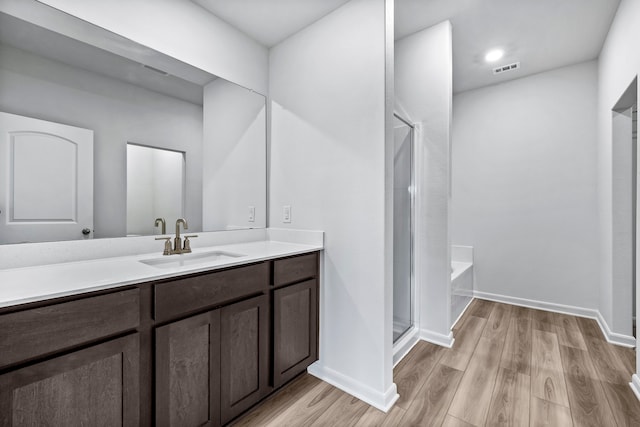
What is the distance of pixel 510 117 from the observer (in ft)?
11.1

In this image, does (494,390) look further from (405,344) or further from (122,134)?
(122,134)

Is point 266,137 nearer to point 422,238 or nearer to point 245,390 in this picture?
point 422,238

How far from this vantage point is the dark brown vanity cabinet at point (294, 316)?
1.67m

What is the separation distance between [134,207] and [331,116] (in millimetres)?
1364

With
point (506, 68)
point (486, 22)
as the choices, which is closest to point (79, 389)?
point (486, 22)

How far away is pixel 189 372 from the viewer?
1.27m

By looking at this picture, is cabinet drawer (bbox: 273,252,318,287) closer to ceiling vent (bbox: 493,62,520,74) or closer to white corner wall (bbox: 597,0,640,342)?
white corner wall (bbox: 597,0,640,342)

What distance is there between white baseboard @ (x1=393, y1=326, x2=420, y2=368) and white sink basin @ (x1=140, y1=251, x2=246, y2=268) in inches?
55.9

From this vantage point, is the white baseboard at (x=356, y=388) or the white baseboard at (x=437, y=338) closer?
the white baseboard at (x=356, y=388)

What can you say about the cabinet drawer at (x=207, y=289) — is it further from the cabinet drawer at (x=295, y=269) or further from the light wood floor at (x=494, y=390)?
the light wood floor at (x=494, y=390)

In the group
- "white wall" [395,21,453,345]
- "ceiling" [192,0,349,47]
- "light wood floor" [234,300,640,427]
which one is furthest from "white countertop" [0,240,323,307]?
"ceiling" [192,0,349,47]

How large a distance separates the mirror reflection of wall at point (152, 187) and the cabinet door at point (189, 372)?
30.2 inches

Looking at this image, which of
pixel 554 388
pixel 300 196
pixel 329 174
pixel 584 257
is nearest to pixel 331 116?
pixel 329 174

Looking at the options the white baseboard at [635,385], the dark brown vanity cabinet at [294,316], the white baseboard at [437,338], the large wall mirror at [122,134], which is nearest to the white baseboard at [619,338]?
the white baseboard at [635,385]
